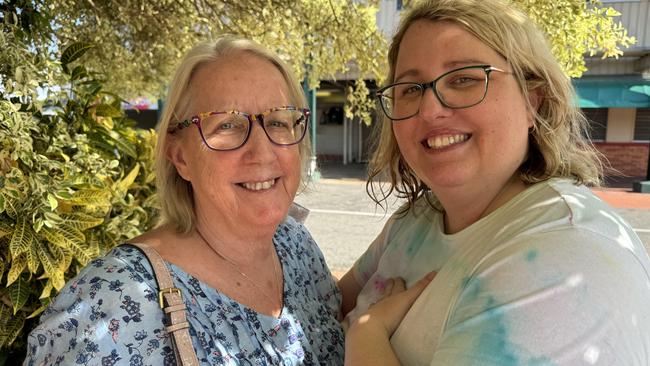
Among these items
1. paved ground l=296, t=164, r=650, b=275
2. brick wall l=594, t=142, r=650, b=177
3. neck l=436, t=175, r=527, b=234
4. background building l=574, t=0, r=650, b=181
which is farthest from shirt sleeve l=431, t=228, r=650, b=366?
brick wall l=594, t=142, r=650, b=177

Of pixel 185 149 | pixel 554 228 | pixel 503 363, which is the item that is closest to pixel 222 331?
pixel 185 149

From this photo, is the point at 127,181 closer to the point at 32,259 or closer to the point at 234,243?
the point at 32,259

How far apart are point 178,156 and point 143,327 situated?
0.66 m

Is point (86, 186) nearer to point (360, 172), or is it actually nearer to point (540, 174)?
point (540, 174)

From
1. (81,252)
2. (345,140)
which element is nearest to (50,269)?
(81,252)

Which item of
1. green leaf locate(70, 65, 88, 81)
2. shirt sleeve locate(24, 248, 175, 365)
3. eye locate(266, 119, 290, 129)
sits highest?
green leaf locate(70, 65, 88, 81)

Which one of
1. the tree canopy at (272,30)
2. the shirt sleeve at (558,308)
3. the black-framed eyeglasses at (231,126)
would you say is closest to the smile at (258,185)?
the black-framed eyeglasses at (231,126)

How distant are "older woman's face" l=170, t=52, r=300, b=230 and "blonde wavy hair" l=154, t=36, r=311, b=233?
27 millimetres

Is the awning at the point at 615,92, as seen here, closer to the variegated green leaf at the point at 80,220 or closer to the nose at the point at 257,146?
the variegated green leaf at the point at 80,220

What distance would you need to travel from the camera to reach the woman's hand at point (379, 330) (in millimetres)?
1261

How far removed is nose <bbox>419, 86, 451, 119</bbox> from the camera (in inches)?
54.3

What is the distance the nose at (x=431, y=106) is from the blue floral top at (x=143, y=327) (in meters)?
0.83

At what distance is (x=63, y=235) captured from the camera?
243 cm

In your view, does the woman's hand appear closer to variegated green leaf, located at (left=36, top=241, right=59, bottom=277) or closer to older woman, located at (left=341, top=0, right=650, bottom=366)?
older woman, located at (left=341, top=0, right=650, bottom=366)
